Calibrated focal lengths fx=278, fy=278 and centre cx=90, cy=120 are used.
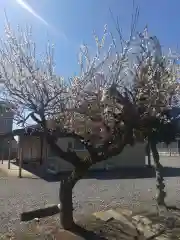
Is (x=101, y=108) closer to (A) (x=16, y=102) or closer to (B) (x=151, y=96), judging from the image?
(B) (x=151, y=96)

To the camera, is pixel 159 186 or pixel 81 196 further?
pixel 81 196

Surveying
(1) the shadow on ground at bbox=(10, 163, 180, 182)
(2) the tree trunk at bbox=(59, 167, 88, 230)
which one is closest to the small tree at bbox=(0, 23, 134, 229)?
(2) the tree trunk at bbox=(59, 167, 88, 230)

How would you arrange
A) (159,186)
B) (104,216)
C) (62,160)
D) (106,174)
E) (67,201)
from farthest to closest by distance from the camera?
(62,160) → (106,174) → (159,186) → (104,216) → (67,201)

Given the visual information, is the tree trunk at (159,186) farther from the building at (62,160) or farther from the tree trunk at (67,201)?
the building at (62,160)

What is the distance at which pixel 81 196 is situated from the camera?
32.6 feet

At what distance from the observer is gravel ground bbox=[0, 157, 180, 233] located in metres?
8.00

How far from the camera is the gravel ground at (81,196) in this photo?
8.00m

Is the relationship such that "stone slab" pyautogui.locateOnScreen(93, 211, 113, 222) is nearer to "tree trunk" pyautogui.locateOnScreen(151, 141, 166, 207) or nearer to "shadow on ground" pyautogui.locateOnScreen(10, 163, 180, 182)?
"tree trunk" pyautogui.locateOnScreen(151, 141, 166, 207)

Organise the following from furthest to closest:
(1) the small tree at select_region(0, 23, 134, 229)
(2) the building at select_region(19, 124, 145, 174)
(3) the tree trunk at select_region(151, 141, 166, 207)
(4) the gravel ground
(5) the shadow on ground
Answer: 1. (2) the building at select_region(19, 124, 145, 174)
2. (5) the shadow on ground
3. (4) the gravel ground
4. (3) the tree trunk at select_region(151, 141, 166, 207)
5. (1) the small tree at select_region(0, 23, 134, 229)

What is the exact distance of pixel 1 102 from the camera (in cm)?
590

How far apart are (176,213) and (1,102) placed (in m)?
5.31

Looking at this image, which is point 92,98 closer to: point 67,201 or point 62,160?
point 67,201

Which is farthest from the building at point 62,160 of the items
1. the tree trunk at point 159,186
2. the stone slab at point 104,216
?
the stone slab at point 104,216

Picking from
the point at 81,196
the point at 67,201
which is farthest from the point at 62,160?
the point at 67,201
